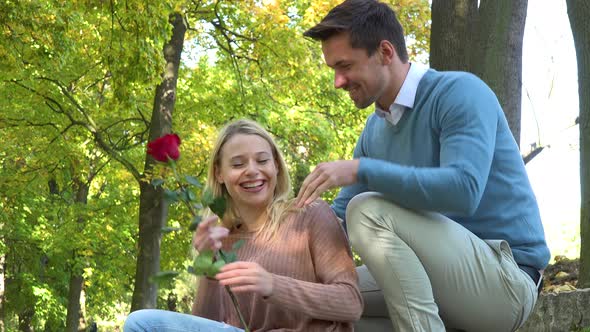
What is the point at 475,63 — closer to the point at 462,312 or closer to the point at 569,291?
the point at 569,291

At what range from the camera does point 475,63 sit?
674cm

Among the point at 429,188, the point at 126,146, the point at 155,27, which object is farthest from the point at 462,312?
the point at 126,146

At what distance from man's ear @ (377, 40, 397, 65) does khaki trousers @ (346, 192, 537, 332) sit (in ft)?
1.77

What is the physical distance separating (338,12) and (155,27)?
7647mm

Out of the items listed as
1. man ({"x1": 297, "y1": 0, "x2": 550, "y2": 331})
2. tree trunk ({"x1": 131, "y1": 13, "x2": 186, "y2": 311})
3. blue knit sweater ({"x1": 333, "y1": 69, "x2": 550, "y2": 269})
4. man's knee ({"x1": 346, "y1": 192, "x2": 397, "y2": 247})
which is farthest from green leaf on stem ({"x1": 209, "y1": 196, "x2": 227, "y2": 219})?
tree trunk ({"x1": 131, "y1": 13, "x2": 186, "y2": 311})

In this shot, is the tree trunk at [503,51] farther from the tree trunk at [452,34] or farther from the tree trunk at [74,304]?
the tree trunk at [74,304]

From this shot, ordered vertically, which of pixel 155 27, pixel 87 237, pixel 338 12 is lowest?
pixel 87 237

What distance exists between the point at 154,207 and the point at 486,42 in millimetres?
7855

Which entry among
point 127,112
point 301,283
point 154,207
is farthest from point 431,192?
point 127,112

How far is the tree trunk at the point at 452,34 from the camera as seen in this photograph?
22.3ft

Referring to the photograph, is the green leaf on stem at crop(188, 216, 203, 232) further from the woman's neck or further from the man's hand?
the woman's neck

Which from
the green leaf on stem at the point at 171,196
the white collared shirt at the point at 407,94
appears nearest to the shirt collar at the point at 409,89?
the white collared shirt at the point at 407,94

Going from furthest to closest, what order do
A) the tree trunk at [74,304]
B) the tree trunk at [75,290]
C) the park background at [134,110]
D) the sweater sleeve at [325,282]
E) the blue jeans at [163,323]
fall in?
the tree trunk at [74,304] < the tree trunk at [75,290] < the park background at [134,110] < the blue jeans at [163,323] < the sweater sleeve at [325,282]

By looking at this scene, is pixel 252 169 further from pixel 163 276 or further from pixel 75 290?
pixel 75 290
